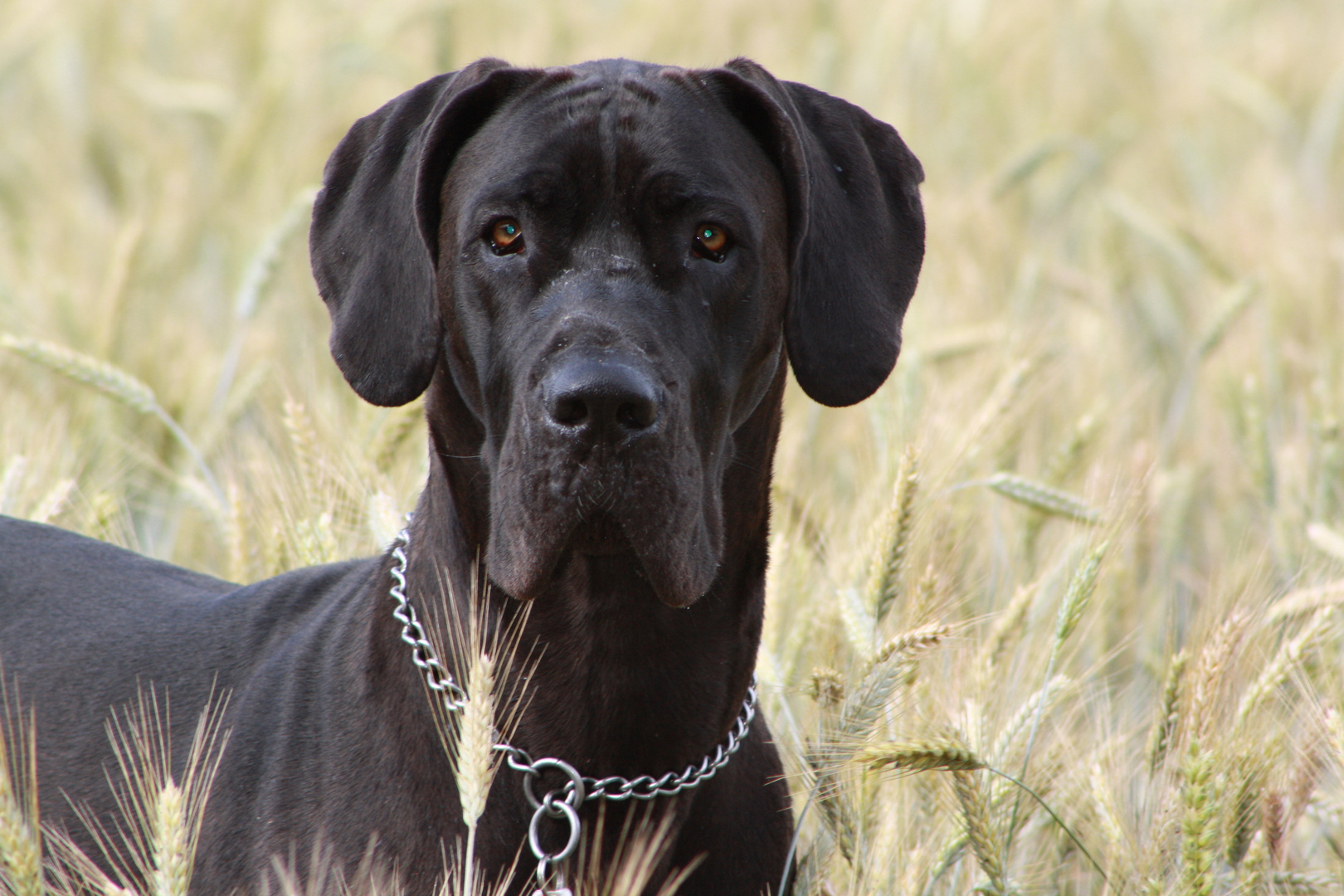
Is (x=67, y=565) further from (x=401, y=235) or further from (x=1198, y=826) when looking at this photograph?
(x=1198, y=826)

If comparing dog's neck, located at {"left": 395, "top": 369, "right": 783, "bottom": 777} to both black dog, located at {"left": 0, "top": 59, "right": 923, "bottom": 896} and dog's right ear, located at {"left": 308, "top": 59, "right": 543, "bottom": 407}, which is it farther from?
dog's right ear, located at {"left": 308, "top": 59, "right": 543, "bottom": 407}

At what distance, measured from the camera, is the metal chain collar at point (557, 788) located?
2.41 metres

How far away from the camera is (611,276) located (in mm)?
2438

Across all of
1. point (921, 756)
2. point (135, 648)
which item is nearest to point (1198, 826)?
point (921, 756)

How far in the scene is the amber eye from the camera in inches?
98.8

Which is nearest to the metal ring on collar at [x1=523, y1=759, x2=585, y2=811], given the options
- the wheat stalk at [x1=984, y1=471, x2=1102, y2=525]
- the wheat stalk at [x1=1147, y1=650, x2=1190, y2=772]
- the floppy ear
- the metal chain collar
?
the metal chain collar

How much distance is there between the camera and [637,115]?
8.32 ft

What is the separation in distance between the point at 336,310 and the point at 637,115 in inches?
26.5

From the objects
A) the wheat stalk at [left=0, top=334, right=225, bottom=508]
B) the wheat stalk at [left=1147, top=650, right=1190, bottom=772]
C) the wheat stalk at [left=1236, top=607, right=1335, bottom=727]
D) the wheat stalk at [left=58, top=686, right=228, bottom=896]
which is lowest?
the wheat stalk at [left=58, top=686, right=228, bottom=896]

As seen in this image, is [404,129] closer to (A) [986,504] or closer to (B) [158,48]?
(A) [986,504]

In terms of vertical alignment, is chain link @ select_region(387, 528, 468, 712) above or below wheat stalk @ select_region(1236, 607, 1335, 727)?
below

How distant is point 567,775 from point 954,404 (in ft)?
7.10

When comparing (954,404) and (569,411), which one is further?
(954,404)

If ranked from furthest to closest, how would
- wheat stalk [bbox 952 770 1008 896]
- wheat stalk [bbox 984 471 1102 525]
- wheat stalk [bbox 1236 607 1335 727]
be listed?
wheat stalk [bbox 984 471 1102 525] < wheat stalk [bbox 1236 607 1335 727] < wheat stalk [bbox 952 770 1008 896]
